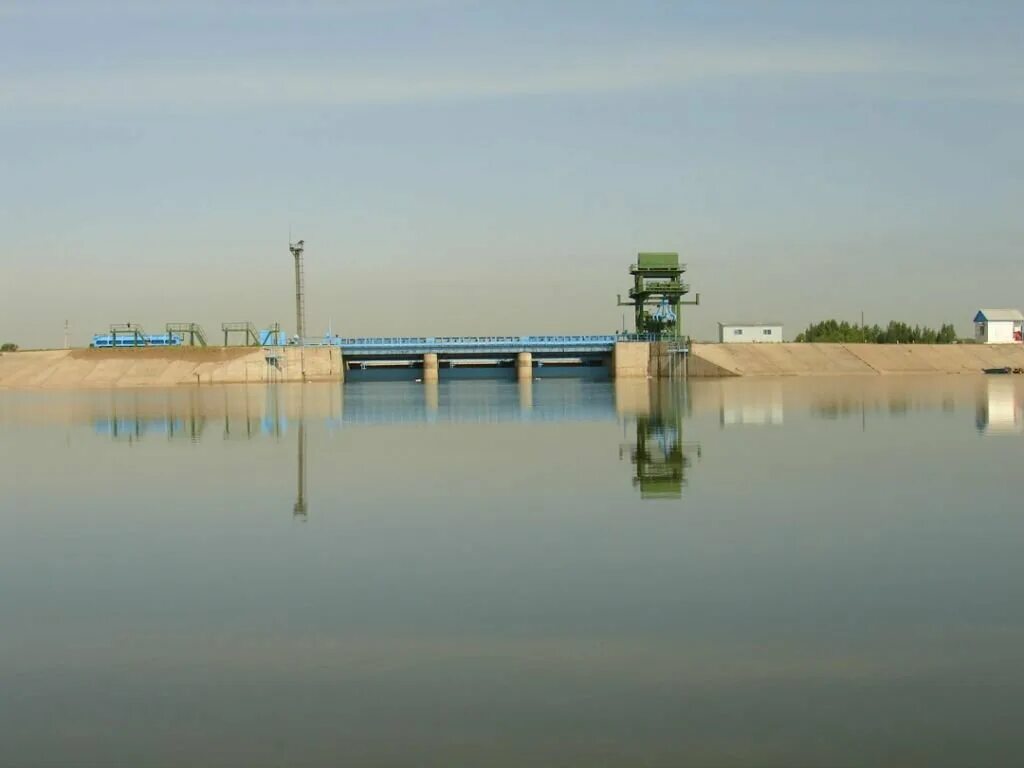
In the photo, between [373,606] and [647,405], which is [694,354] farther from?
[373,606]

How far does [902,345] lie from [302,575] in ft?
376

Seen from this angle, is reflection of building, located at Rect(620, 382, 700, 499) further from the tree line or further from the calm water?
the tree line

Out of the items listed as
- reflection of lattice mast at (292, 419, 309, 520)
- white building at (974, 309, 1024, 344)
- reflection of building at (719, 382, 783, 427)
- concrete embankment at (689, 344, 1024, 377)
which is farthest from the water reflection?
white building at (974, 309, 1024, 344)

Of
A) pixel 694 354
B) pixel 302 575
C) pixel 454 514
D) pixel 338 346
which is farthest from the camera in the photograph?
pixel 338 346

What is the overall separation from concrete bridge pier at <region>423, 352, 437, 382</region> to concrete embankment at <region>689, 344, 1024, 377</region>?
2614cm

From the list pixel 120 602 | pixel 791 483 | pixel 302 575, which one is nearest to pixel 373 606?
pixel 302 575

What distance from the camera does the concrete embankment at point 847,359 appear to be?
10994 cm

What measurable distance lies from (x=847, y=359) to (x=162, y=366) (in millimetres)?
67021

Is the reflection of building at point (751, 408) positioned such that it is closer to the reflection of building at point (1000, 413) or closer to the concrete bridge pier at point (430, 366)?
the reflection of building at point (1000, 413)

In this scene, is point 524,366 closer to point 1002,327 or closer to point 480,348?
point 480,348

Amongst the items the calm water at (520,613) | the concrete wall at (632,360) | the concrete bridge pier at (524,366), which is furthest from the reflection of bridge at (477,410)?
the concrete bridge pier at (524,366)

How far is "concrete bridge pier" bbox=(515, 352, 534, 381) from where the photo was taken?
117 meters

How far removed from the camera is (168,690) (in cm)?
1011

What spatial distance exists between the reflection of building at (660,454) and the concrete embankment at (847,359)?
60711 mm
